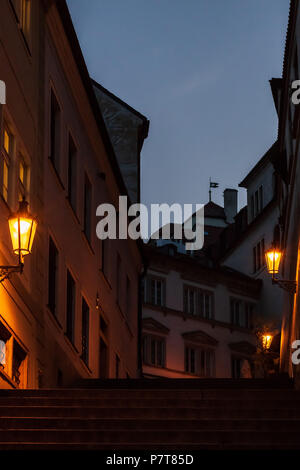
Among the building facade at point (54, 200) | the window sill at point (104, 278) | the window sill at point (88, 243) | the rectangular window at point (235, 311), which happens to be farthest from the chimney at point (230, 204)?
the window sill at point (88, 243)

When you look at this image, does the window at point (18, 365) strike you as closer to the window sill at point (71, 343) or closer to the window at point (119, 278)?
the window sill at point (71, 343)

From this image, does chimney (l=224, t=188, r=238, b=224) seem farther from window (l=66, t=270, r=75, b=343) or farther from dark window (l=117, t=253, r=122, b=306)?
Answer: window (l=66, t=270, r=75, b=343)

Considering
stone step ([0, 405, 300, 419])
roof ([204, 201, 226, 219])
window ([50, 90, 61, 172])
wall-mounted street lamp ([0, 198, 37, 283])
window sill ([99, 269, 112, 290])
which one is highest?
roof ([204, 201, 226, 219])

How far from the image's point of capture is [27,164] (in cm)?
2119

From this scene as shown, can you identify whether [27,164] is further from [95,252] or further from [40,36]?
[95,252]

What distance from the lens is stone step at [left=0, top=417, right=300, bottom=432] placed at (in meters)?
13.9

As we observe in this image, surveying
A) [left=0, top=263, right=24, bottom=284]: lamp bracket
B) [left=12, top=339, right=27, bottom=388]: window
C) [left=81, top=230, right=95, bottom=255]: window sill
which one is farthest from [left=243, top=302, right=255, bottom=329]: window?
[left=0, top=263, right=24, bottom=284]: lamp bracket

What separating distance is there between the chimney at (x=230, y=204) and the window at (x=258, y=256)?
604 inches

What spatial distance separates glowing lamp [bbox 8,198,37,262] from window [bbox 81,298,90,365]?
12.5 metres

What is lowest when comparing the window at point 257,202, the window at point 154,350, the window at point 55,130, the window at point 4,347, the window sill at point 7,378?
the window sill at point 7,378

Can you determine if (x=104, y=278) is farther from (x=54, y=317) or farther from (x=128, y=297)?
(x=54, y=317)

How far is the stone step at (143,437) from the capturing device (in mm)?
13039

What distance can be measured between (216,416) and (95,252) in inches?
621

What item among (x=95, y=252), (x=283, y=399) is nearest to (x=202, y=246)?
(x=95, y=252)
